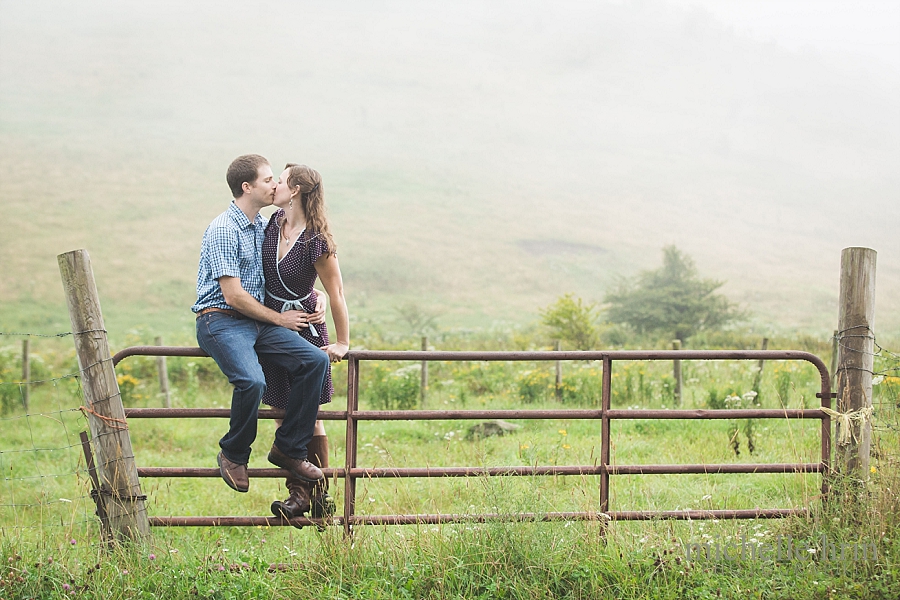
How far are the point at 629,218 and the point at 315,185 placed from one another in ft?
230

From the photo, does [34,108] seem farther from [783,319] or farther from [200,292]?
[200,292]

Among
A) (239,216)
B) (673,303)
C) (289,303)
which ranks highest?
(239,216)

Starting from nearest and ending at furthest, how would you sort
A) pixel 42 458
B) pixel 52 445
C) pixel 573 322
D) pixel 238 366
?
pixel 238 366
pixel 42 458
pixel 52 445
pixel 573 322

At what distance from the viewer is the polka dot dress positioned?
4047 mm

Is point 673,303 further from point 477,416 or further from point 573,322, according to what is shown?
point 477,416

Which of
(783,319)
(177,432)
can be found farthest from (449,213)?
(177,432)

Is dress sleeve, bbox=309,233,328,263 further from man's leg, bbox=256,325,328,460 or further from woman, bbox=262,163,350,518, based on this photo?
man's leg, bbox=256,325,328,460

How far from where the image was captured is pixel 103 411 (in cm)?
410

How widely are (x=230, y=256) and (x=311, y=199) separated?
0.55 meters

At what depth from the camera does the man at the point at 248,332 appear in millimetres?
3887

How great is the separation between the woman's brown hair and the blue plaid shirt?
1.00 feet

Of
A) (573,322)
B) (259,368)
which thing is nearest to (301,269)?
(259,368)

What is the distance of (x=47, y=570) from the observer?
3742 mm

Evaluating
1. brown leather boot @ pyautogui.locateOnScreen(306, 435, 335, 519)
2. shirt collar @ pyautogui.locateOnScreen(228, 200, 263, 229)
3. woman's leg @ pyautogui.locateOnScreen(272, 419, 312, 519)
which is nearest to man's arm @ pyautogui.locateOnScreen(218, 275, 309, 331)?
shirt collar @ pyautogui.locateOnScreen(228, 200, 263, 229)
